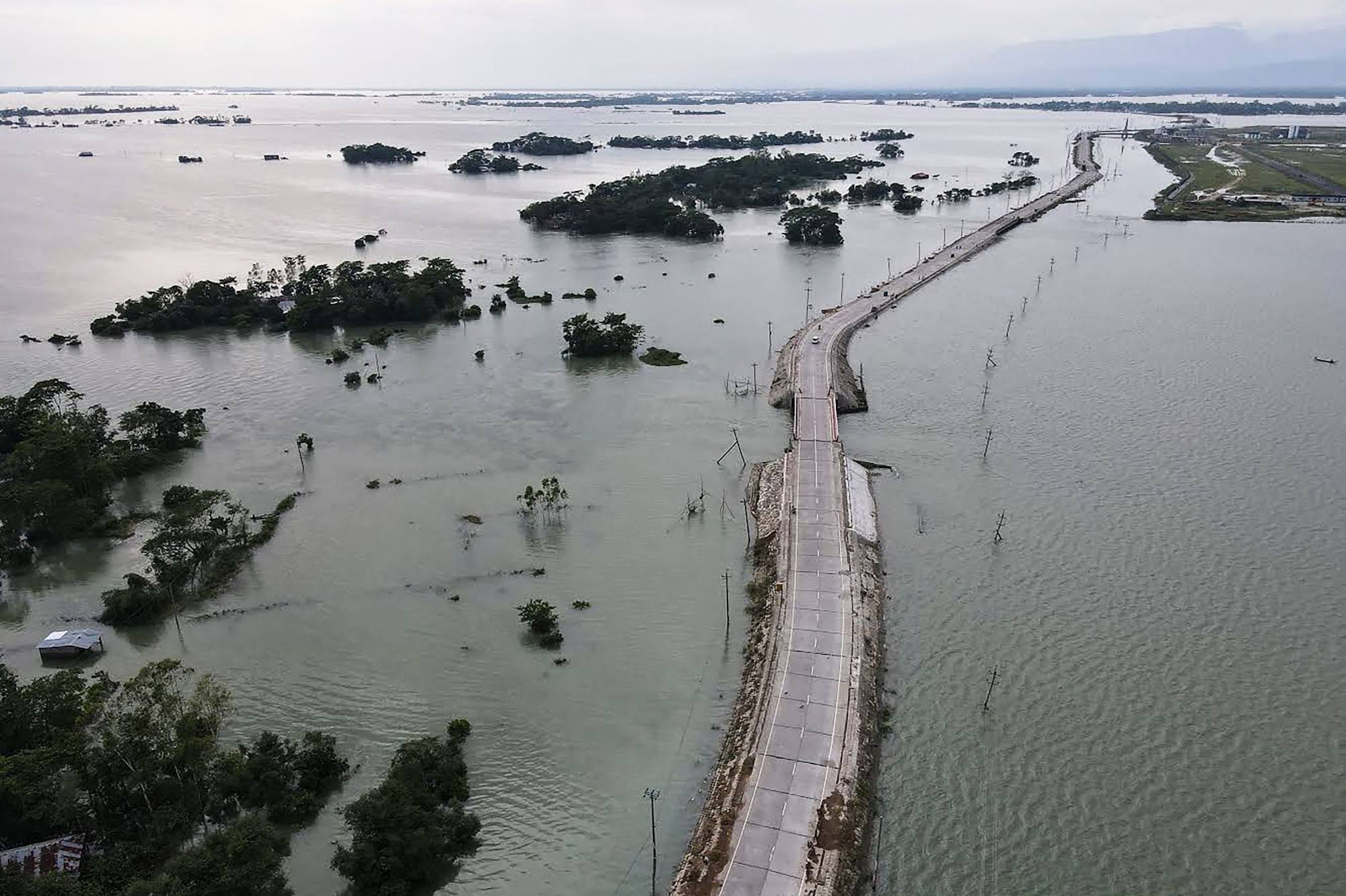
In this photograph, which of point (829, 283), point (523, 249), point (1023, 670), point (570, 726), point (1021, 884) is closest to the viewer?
point (1021, 884)

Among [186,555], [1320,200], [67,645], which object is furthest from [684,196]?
[67,645]

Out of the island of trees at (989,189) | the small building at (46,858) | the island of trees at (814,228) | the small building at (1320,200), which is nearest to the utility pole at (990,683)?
the small building at (46,858)

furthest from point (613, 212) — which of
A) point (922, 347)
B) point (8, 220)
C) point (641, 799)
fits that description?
point (641, 799)

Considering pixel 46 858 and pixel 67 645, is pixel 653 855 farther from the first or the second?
pixel 67 645

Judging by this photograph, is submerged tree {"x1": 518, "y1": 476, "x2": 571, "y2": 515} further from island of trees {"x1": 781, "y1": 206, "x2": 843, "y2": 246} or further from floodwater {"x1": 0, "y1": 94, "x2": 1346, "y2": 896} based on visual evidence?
island of trees {"x1": 781, "y1": 206, "x2": 843, "y2": 246}

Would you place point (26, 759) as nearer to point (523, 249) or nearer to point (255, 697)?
point (255, 697)

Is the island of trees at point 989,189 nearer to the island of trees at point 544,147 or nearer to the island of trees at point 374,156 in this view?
the island of trees at point 544,147

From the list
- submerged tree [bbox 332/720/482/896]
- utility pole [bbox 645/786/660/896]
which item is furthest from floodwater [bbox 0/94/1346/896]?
submerged tree [bbox 332/720/482/896]
